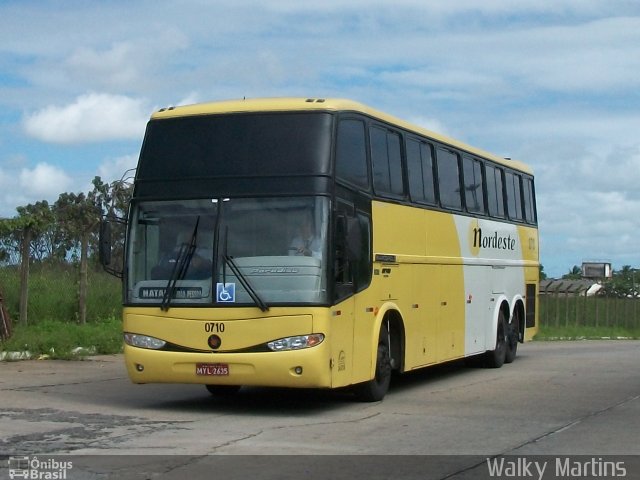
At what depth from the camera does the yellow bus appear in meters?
12.9

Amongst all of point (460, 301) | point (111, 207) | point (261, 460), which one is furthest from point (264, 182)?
point (111, 207)

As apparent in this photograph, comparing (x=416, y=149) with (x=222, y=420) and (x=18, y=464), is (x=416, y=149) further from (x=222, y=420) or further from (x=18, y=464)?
(x=18, y=464)

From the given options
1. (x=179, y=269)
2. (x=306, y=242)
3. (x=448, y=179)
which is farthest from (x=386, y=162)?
(x=179, y=269)

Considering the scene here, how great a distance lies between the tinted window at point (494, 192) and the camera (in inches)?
819

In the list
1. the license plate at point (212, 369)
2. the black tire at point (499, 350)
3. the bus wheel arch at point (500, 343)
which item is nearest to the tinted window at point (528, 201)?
the bus wheel arch at point (500, 343)

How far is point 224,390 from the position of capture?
15688mm

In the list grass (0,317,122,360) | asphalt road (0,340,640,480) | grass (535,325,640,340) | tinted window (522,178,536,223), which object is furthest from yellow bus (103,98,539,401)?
grass (535,325,640,340)

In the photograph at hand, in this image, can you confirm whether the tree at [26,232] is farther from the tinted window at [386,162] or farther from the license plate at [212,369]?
the license plate at [212,369]

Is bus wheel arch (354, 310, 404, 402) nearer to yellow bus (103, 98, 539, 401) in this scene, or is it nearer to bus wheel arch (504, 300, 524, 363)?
yellow bus (103, 98, 539, 401)

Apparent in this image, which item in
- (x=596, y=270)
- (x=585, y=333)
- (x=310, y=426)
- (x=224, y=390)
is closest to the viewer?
(x=310, y=426)

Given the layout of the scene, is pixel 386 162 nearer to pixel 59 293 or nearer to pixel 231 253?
pixel 231 253

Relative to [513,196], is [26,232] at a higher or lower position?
lower

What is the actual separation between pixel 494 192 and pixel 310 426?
973 centimetres

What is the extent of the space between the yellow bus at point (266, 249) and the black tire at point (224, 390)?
0.14ft
